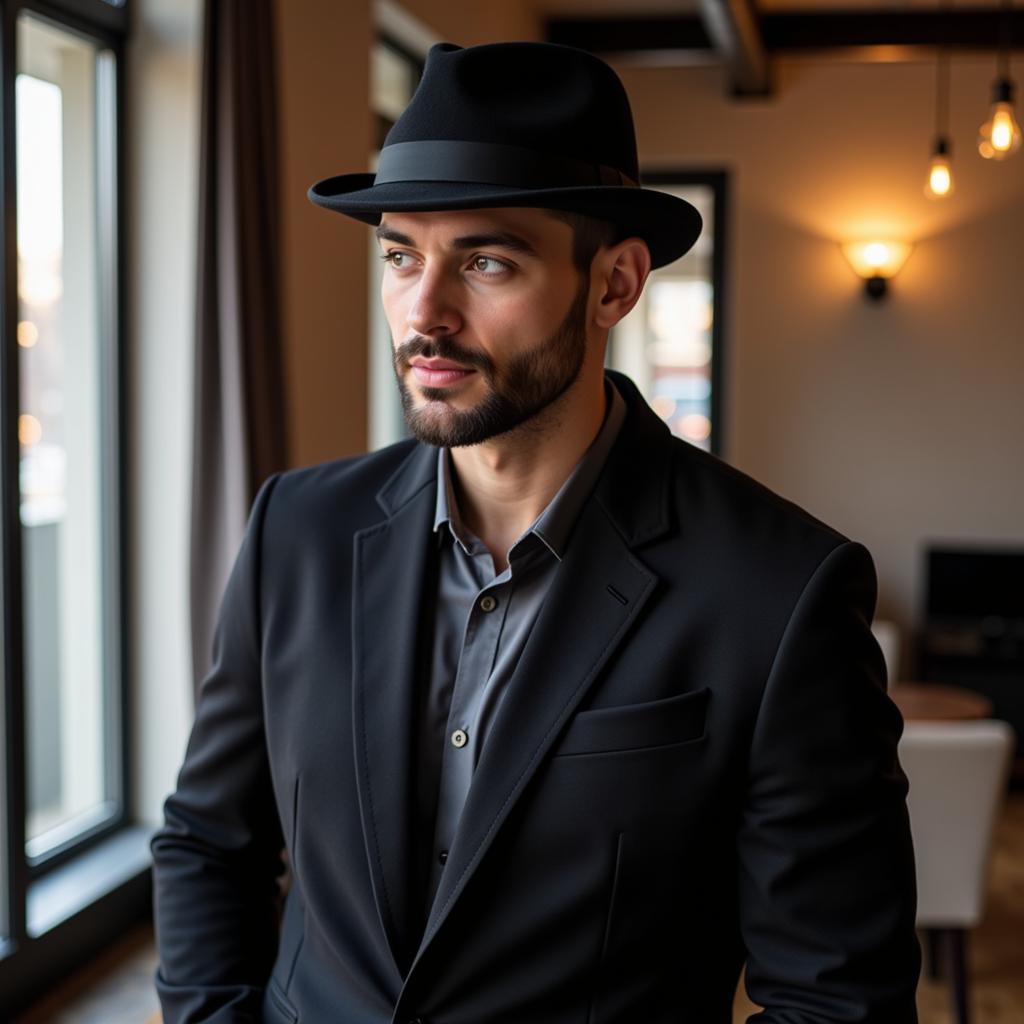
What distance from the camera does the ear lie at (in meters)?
1.31

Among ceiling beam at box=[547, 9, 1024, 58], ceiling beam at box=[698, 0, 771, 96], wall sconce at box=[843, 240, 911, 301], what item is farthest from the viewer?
wall sconce at box=[843, 240, 911, 301]

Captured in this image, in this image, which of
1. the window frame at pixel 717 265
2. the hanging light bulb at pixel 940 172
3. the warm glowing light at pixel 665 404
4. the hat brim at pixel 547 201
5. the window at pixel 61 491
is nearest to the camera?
the hat brim at pixel 547 201

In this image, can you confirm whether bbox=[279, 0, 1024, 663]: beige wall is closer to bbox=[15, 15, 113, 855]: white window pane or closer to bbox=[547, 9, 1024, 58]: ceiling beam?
bbox=[547, 9, 1024, 58]: ceiling beam

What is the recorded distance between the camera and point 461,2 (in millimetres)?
5129

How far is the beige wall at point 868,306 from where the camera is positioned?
6566 millimetres

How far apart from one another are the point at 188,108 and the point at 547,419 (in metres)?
2.29

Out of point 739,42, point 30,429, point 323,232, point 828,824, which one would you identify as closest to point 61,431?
point 30,429

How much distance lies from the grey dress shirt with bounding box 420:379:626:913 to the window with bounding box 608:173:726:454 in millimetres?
5348

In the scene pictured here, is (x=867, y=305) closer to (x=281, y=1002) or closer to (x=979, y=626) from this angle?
(x=979, y=626)

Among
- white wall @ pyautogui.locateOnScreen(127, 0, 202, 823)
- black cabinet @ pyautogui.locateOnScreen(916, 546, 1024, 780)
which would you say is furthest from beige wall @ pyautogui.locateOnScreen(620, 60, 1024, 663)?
white wall @ pyautogui.locateOnScreen(127, 0, 202, 823)

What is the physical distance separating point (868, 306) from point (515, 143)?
5784 mm

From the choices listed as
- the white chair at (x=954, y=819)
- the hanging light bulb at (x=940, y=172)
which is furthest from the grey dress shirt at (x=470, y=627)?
the hanging light bulb at (x=940, y=172)

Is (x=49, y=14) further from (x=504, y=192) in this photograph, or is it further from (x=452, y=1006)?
(x=452, y=1006)

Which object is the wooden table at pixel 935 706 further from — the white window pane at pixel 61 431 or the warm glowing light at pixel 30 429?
the warm glowing light at pixel 30 429
